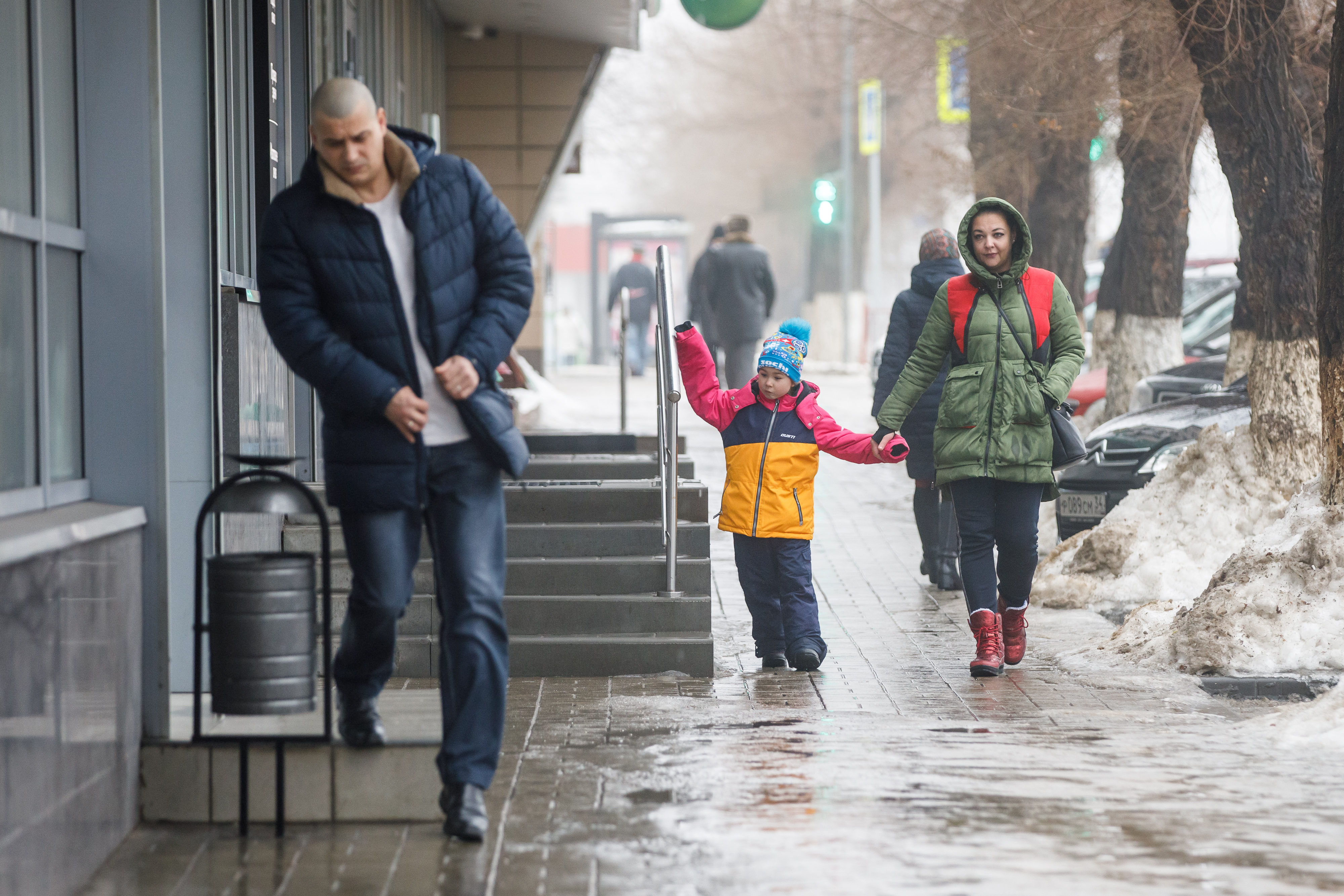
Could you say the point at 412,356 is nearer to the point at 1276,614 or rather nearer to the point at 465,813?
the point at 465,813

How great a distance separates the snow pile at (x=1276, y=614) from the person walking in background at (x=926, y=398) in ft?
6.06

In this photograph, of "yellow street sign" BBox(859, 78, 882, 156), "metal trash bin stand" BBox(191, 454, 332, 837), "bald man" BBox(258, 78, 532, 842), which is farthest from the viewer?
"yellow street sign" BBox(859, 78, 882, 156)

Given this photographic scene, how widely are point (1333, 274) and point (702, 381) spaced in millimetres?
2625

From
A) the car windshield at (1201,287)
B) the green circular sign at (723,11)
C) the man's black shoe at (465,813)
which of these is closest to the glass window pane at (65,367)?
the man's black shoe at (465,813)

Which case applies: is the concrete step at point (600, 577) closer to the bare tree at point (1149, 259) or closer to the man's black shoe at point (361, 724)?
the man's black shoe at point (361, 724)

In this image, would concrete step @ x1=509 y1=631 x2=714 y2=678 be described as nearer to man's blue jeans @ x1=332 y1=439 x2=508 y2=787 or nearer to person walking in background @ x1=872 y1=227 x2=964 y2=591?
person walking in background @ x1=872 y1=227 x2=964 y2=591

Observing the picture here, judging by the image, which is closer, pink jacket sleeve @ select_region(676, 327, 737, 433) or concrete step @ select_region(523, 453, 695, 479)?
pink jacket sleeve @ select_region(676, 327, 737, 433)

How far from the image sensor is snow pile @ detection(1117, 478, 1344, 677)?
21.0 feet

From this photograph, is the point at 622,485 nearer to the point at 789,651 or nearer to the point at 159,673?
the point at 789,651

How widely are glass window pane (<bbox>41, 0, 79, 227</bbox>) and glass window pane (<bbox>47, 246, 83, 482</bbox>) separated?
127mm

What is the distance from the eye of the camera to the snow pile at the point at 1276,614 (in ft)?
21.0

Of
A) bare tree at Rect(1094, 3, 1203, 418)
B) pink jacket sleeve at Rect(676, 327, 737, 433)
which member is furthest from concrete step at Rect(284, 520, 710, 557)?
bare tree at Rect(1094, 3, 1203, 418)

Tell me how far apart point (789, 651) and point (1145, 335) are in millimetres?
8247

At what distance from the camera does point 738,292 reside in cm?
1484
